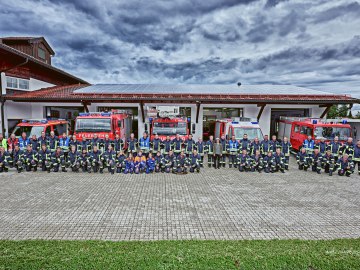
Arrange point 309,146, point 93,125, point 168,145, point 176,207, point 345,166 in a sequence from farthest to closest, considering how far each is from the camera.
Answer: point 93,125
point 309,146
point 168,145
point 345,166
point 176,207

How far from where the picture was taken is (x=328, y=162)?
1018cm

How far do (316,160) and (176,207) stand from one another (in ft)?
25.1

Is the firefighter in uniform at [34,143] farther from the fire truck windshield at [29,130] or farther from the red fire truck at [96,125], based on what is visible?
the red fire truck at [96,125]

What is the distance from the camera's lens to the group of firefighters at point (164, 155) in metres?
10.0

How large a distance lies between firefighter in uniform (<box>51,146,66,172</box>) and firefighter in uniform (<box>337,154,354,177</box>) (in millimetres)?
12250

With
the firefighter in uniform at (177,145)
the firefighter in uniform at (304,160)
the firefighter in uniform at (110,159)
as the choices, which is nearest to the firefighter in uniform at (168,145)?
the firefighter in uniform at (177,145)

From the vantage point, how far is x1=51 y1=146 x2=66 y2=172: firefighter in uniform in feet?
32.7

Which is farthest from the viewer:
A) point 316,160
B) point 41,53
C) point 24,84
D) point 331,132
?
point 41,53

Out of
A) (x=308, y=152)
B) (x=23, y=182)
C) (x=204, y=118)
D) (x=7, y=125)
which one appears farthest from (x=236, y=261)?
(x=7, y=125)

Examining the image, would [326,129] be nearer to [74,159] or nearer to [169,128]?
[169,128]

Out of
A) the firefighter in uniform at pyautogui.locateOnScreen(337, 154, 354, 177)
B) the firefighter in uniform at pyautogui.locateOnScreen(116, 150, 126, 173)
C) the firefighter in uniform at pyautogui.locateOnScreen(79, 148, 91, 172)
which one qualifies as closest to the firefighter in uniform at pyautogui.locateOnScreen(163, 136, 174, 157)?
the firefighter in uniform at pyautogui.locateOnScreen(116, 150, 126, 173)

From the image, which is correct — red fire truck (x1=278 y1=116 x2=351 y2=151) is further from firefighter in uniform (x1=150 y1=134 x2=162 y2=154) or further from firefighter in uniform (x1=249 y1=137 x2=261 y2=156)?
firefighter in uniform (x1=150 y1=134 x2=162 y2=154)

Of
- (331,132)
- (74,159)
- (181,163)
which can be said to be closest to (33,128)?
(74,159)

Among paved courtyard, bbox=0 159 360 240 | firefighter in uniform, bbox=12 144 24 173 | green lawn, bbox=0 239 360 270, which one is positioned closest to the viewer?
green lawn, bbox=0 239 360 270
